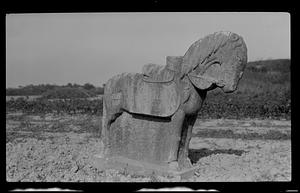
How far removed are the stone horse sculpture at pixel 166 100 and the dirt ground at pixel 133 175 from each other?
1.19 ft

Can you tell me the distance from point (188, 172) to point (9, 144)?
433 centimetres

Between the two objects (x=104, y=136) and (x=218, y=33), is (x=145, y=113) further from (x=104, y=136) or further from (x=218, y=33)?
(x=218, y=33)

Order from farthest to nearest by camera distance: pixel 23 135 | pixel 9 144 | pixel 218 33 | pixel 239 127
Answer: pixel 239 127, pixel 23 135, pixel 9 144, pixel 218 33

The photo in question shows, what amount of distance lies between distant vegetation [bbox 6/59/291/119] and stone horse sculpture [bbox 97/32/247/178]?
7.58 meters

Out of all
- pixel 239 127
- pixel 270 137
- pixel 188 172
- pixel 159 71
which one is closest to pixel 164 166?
pixel 188 172

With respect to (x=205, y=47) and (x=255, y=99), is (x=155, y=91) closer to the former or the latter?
(x=205, y=47)

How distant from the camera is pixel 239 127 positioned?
12.3m

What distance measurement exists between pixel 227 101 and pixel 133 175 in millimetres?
10010

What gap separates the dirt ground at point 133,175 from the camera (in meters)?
6.79

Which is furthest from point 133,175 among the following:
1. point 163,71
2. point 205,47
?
point 205,47

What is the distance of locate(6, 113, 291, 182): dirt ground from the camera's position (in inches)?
267

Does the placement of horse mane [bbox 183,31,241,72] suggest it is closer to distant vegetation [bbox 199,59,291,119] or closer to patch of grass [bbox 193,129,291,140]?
patch of grass [bbox 193,129,291,140]

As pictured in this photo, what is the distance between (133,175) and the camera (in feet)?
22.2

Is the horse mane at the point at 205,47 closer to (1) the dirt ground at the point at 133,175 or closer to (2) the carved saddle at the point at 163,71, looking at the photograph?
(2) the carved saddle at the point at 163,71
